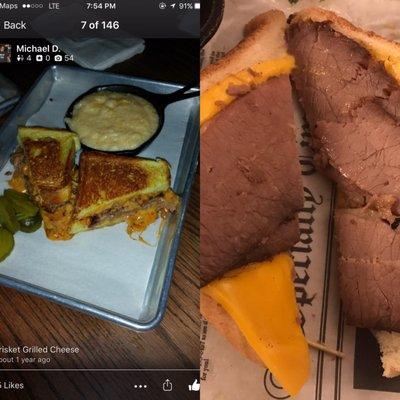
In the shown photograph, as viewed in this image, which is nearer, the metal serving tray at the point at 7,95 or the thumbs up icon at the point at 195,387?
the thumbs up icon at the point at 195,387

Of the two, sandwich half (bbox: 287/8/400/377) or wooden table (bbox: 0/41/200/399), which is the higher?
sandwich half (bbox: 287/8/400/377)

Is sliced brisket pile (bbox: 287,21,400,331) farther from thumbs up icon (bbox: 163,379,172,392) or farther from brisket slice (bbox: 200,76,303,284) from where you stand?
thumbs up icon (bbox: 163,379,172,392)

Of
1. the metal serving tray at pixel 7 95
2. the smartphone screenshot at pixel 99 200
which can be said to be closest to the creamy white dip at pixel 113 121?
the smartphone screenshot at pixel 99 200

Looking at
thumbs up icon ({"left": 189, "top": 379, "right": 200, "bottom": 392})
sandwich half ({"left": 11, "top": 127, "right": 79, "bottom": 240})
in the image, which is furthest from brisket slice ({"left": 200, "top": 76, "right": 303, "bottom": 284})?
sandwich half ({"left": 11, "top": 127, "right": 79, "bottom": 240})

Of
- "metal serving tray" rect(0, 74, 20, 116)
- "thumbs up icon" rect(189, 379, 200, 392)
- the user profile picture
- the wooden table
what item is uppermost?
the user profile picture

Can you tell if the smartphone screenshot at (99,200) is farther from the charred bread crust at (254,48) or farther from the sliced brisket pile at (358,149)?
the sliced brisket pile at (358,149)

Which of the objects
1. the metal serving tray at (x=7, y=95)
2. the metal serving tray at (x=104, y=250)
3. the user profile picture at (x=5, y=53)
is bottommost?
the metal serving tray at (x=104, y=250)

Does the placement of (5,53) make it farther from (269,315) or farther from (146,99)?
(269,315)

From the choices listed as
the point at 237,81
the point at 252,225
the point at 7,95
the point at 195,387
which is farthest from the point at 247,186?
the point at 7,95
